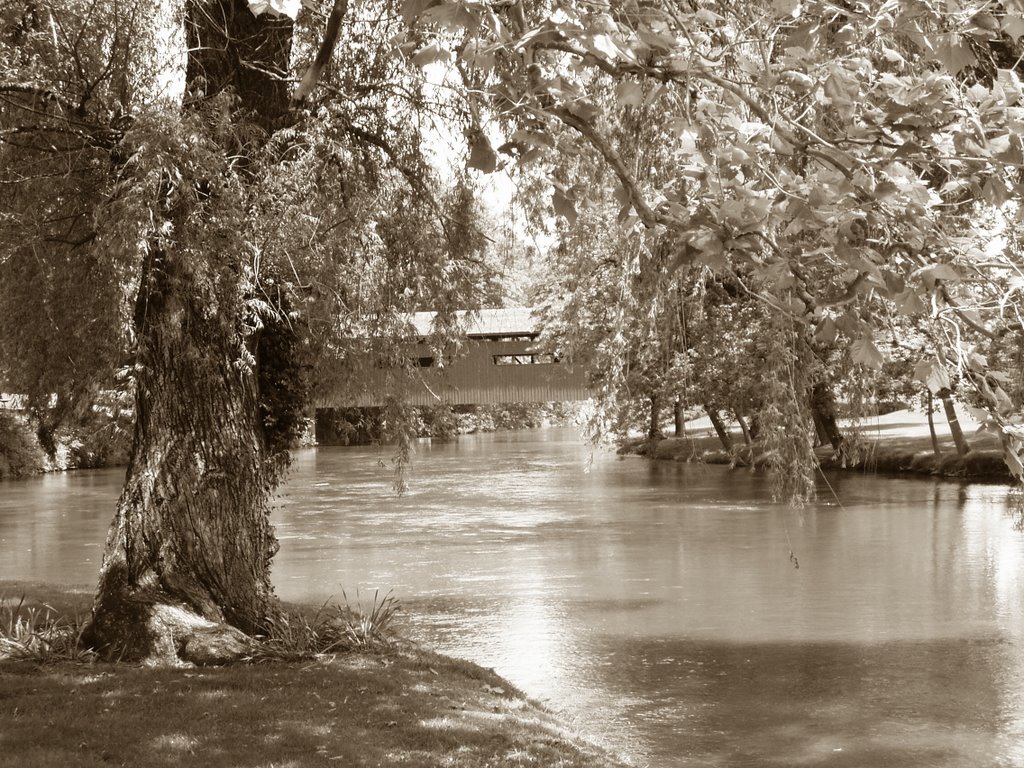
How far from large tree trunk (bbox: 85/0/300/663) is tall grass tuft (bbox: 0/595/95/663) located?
0.18 m

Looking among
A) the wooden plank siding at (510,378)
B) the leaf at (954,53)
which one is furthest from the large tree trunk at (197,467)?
the wooden plank siding at (510,378)

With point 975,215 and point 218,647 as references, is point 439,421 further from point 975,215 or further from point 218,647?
point 975,215

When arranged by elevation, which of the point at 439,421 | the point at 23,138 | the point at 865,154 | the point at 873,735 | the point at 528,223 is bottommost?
the point at 873,735

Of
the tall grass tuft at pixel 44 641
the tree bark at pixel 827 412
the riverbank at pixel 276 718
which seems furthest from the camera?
the tree bark at pixel 827 412

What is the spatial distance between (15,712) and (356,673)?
247 centimetres

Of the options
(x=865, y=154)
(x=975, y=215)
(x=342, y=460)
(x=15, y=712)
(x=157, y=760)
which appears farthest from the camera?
(x=342, y=460)

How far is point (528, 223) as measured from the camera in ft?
32.7

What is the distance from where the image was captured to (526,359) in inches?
1329

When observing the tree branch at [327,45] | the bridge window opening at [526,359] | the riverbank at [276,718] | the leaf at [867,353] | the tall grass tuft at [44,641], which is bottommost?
the riverbank at [276,718]

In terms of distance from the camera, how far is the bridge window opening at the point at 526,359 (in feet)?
98.4

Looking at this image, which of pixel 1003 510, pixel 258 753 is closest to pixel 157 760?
pixel 258 753

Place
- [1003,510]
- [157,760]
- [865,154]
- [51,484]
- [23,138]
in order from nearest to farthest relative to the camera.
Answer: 1. [865,154]
2. [157,760]
3. [23,138]
4. [1003,510]
5. [51,484]

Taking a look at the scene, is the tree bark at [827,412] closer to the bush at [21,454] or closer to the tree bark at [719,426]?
the tree bark at [719,426]

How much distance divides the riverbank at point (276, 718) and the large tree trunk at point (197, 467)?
52 centimetres
